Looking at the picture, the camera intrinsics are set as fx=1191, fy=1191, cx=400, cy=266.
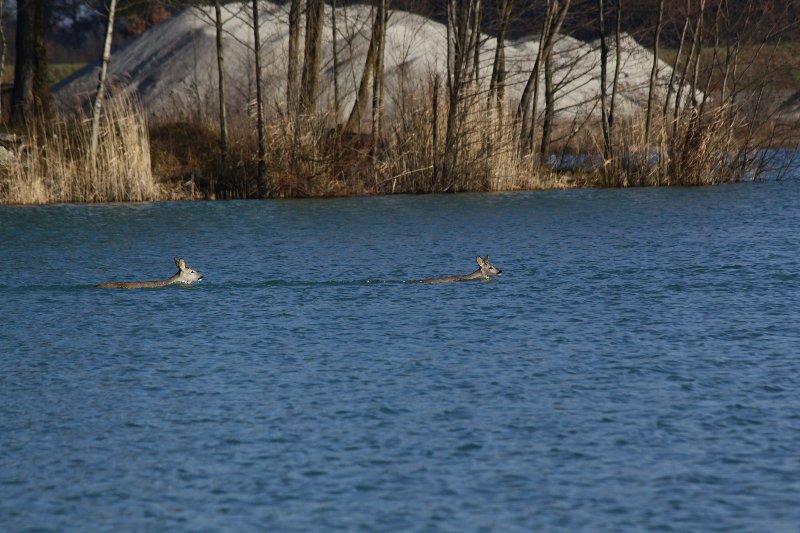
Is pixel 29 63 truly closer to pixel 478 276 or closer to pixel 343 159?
pixel 343 159

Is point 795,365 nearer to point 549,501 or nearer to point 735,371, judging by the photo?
point 735,371

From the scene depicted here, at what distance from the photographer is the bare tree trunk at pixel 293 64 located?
24469 mm

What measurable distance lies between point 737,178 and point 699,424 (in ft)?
69.8

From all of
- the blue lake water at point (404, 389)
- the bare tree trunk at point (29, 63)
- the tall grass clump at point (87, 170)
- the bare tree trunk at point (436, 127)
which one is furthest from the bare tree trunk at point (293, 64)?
the blue lake water at point (404, 389)

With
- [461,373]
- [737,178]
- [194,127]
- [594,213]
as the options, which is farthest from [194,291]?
[737,178]

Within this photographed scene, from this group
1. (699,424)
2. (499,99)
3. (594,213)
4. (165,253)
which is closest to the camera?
(699,424)

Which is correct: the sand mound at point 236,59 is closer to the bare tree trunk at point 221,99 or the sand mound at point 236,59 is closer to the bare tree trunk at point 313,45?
the bare tree trunk at point 313,45

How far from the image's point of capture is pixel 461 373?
29.8 ft

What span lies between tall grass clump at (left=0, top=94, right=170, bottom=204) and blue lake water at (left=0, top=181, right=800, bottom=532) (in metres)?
6.45

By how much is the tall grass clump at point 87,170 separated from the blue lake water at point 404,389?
6453 millimetres

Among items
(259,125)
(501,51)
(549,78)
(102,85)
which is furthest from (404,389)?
(549,78)

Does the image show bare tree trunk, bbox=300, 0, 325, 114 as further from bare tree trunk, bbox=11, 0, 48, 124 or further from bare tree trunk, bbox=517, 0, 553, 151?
bare tree trunk, bbox=11, 0, 48, 124

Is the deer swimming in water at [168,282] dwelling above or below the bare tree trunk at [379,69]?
below

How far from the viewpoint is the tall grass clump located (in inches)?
914
